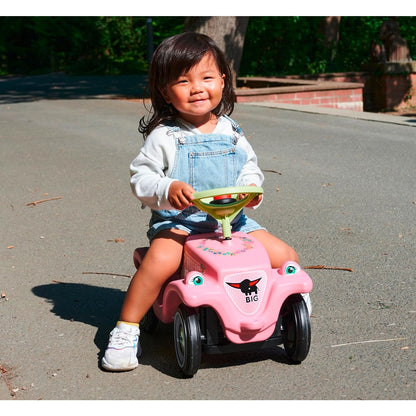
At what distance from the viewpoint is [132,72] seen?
25656mm

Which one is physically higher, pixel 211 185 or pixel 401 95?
pixel 211 185

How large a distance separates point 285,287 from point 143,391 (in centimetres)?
69

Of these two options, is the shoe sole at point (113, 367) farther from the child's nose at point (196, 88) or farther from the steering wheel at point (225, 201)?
the child's nose at point (196, 88)

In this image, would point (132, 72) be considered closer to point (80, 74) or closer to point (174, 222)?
point (80, 74)

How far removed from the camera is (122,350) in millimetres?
2998

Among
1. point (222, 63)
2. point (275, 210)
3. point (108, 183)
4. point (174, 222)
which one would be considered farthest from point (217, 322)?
point (108, 183)

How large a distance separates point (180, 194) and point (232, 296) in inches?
17.9

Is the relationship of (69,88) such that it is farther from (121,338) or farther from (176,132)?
(121,338)

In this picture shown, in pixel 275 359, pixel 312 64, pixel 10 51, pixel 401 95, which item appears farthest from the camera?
pixel 10 51

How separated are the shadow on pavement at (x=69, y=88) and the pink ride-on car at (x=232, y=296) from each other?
12.7m

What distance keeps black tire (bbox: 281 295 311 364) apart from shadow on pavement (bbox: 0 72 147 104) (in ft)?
41.7

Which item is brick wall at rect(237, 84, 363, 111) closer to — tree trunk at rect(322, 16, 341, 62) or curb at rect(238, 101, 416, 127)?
curb at rect(238, 101, 416, 127)

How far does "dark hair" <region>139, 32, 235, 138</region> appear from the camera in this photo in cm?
A: 309

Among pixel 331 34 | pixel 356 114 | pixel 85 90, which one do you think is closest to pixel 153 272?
pixel 356 114
